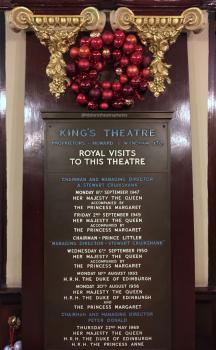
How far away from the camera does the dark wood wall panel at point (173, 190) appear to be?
2.30m

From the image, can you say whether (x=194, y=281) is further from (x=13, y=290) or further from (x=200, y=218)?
(x=13, y=290)

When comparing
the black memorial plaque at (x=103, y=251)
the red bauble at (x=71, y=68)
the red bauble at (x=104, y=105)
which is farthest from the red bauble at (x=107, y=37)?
the black memorial plaque at (x=103, y=251)

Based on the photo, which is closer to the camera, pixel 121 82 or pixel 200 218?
pixel 121 82

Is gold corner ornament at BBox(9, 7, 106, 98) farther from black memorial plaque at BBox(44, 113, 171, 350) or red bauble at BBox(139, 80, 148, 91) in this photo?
red bauble at BBox(139, 80, 148, 91)

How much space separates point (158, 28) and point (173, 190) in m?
0.86

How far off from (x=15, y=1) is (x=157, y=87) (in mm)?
884

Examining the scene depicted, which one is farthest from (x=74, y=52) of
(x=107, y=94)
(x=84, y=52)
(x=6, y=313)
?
(x=6, y=313)

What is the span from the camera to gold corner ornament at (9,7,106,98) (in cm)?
230

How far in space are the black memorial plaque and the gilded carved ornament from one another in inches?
12.8

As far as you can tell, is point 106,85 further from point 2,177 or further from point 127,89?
point 2,177

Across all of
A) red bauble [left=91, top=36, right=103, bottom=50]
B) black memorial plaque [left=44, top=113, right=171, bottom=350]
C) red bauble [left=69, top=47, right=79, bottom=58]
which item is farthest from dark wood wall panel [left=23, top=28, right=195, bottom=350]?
red bauble [left=91, top=36, right=103, bottom=50]

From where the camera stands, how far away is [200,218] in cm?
243

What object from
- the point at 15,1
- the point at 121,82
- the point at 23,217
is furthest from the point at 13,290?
the point at 15,1

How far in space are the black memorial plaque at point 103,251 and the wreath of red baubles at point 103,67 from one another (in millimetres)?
231
